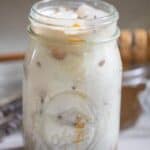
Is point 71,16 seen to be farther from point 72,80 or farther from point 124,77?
point 124,77

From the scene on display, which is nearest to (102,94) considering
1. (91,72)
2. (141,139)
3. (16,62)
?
(91,72)

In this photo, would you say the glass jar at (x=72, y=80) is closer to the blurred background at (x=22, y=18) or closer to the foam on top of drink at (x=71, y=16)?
the foam on top of drink at (x=71, y=16)

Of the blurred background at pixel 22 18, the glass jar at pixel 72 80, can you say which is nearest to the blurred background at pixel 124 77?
the blurred background at pixel 22 18

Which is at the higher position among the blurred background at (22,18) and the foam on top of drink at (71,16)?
the foam on top of drink at (71,16)

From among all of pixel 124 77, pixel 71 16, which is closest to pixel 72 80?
pixel 71 16

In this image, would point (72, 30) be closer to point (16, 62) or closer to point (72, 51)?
point (72, 51)

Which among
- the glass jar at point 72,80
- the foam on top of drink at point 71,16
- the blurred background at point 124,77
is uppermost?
the foam on top of drink at point 71,16
